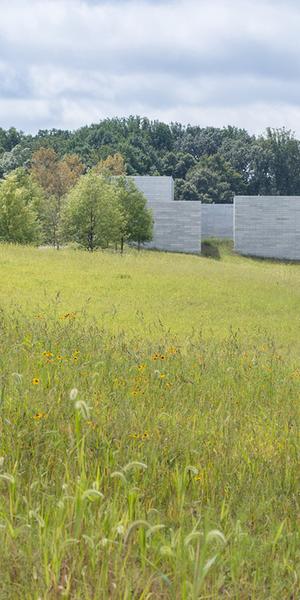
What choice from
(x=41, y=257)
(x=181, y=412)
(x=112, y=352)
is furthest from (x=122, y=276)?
(x=181, y=412)

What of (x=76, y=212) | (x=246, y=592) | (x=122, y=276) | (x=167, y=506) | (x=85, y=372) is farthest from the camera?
(x=76, y=212)

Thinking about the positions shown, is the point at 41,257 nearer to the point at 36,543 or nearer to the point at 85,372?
the point at 85,372

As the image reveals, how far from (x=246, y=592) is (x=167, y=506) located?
850 millimetres

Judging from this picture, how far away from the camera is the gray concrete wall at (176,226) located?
46.8 metres

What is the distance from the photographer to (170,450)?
390cm

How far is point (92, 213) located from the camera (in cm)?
3322

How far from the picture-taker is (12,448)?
3.65m

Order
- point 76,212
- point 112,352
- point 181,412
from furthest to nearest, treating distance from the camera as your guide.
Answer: point 76,212, point 112,352, point 181,412

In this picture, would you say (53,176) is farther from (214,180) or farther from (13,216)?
→ (13,216)

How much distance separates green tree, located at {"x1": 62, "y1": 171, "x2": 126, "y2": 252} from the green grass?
25.1m

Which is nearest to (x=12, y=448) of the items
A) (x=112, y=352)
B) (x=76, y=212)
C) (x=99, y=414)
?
(x=99, y=414)

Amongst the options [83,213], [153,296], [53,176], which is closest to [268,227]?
[53,176]

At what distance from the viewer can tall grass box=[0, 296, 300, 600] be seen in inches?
98.2

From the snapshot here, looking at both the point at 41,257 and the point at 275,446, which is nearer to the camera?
the point at 275,446
